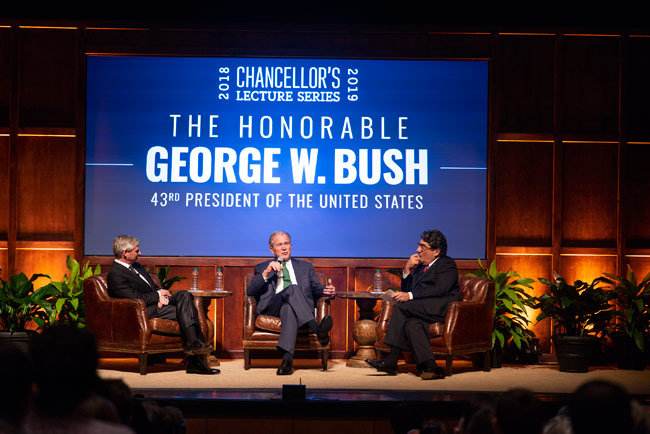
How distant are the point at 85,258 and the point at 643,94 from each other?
18.8ft

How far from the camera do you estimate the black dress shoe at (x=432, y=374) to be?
563cm

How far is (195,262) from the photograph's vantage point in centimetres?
711

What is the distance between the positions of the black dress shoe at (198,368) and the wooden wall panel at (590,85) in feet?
13.6

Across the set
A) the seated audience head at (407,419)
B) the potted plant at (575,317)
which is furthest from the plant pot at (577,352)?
the seated audience head at (407,419)

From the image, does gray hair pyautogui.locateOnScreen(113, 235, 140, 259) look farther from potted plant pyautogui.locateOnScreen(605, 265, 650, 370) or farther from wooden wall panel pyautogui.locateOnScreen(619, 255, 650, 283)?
wooden wall panel pyautogui.locateOnScreen(619, 255, 650, 283)

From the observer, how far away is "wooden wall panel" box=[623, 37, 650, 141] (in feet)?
23.8

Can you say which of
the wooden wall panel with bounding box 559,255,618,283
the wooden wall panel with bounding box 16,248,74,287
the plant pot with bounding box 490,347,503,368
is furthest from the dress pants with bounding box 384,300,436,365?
the wooden wall panel with bounding box 16,248,74,287

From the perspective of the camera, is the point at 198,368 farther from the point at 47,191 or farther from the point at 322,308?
the point at 47,191

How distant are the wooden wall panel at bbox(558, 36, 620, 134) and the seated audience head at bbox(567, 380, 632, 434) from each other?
19.7 ft

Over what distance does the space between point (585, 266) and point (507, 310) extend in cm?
113

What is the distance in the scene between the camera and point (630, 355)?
6.57 metres

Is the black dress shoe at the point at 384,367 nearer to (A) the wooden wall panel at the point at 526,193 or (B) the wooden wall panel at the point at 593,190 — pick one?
(A) the wooden wall panel at the point at 526,193

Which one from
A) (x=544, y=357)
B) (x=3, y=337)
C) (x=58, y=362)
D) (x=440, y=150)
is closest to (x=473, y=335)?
(x=544, y=357)

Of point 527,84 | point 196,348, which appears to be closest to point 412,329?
point 196,348
